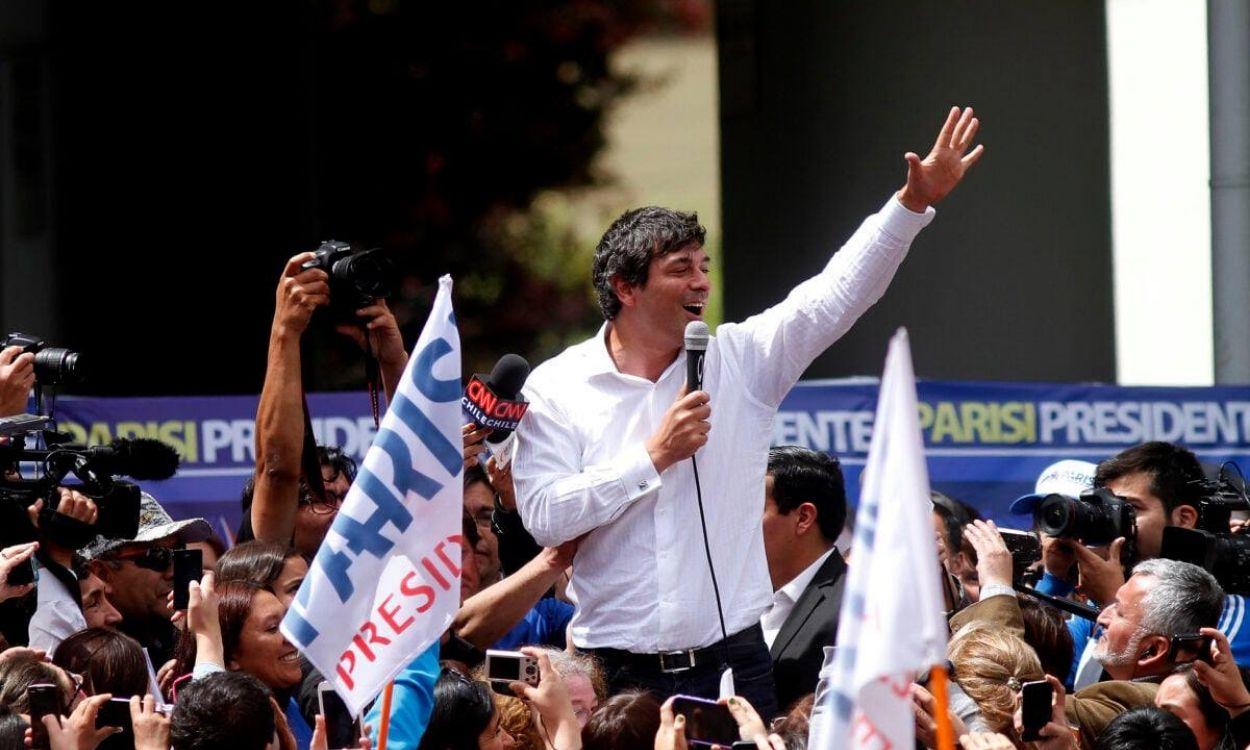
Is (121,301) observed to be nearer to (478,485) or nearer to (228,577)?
(478,485)

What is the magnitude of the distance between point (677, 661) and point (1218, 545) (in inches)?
67.7

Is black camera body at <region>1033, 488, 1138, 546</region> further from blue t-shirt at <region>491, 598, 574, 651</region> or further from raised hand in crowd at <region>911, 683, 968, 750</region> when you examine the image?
raised hand in crowd at <region>911, 683, 968, 750</region>

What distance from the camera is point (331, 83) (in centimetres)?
1411

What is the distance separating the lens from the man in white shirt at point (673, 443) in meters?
5.19

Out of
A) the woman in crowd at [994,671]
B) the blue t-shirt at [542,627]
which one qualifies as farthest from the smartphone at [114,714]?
the woman in crowd at [994,671]

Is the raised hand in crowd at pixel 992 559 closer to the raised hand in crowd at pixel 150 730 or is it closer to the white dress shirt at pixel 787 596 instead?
the white dress shirt at pixel 787 596

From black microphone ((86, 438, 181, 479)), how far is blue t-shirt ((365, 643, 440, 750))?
4.29 feet

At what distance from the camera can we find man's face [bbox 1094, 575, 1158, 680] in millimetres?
5777

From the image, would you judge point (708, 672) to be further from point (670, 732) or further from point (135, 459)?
point (135, 459)

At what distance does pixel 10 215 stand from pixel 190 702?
7.75 metres

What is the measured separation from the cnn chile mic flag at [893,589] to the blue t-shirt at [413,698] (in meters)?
1.60

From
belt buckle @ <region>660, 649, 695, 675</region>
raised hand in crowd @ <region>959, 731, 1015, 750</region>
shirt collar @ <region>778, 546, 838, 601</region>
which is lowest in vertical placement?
raised hand in crowd @ <region>959, 731, 1015, 750</region>

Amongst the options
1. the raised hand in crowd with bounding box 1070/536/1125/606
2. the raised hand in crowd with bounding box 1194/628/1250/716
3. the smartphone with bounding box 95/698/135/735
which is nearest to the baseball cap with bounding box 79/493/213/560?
the smartphone with bounding box 95/698/135/735

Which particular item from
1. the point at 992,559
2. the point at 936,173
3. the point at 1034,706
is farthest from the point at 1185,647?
the point at 936,173
